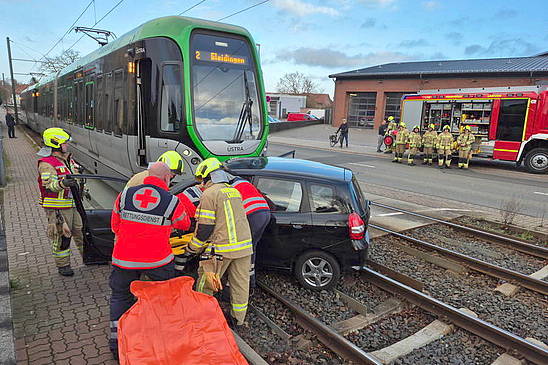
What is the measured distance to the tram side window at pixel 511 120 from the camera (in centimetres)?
1650

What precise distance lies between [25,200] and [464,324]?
9.18 meters

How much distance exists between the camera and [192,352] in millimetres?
3055

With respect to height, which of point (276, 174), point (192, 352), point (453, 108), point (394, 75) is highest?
point (394, 75)

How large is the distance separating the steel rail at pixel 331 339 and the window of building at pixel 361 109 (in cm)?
3483

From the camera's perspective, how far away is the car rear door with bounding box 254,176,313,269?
16.5 ft

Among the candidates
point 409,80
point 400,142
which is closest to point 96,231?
point 400,142

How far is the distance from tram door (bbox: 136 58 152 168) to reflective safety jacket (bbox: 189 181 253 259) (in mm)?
4089

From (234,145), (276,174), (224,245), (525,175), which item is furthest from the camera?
(525,175)

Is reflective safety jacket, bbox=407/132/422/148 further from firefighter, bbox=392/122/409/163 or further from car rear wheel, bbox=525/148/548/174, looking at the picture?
car rear wheel, bbox=525/148/548/174

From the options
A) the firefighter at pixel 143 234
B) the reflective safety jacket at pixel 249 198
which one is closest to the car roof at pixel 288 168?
the reflective safety jacket at pixel 249 198

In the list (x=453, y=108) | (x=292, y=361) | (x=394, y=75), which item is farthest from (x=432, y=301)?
(x=394, y=75)

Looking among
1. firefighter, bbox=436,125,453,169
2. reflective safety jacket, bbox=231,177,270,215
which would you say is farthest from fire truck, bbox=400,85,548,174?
reflective safety jacket, bbox=231,177,270,215

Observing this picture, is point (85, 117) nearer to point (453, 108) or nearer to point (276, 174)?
point (276, 174)

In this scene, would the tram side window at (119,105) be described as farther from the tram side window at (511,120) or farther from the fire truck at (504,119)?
the tram side window at (511,120)
